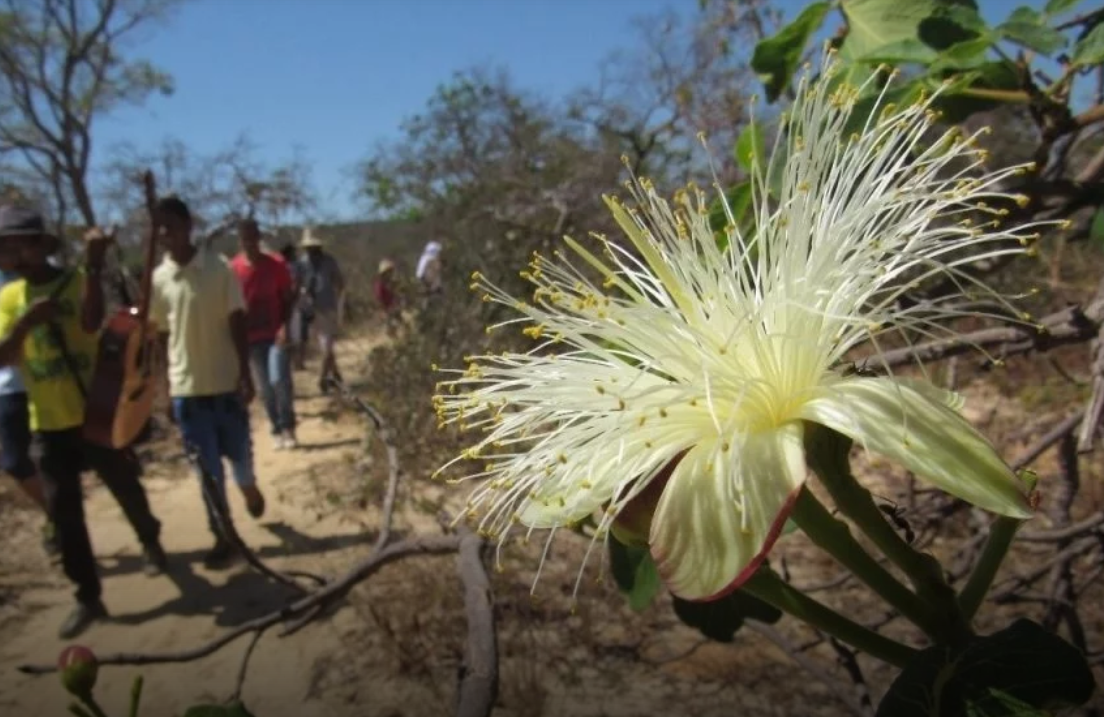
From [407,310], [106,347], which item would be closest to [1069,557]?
[106,347]

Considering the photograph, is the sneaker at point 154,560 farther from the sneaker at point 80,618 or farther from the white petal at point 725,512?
the white petal at point 725,512

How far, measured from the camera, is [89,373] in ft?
13.0

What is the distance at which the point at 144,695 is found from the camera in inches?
133

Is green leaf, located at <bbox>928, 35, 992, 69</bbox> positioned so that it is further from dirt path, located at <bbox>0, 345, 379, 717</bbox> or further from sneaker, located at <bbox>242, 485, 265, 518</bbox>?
sneaker, located at <bbox>242, 485, 265, 518</bbox>

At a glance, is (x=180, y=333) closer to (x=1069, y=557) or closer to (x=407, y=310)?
(x=407, y=310)

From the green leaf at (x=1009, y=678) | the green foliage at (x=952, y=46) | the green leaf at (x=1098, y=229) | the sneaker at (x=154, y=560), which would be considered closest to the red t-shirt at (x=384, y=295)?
the sneaker at (x=154, y=560)

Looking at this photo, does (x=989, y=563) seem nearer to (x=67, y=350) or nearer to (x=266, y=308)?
(x=67, y=350)

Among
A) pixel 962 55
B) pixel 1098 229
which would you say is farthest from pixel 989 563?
pixel 962 55

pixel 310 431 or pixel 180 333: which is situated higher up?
pixel 180 333

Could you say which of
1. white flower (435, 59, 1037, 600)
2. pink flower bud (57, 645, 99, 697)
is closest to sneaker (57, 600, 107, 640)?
pink flower bud (57, 645, 99, 697)

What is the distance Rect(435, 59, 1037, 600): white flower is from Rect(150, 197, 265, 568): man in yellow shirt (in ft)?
12.2

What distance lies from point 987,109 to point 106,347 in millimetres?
3809

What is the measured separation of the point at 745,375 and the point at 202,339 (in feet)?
13.4

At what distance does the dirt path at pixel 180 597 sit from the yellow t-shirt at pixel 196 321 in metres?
1.12
